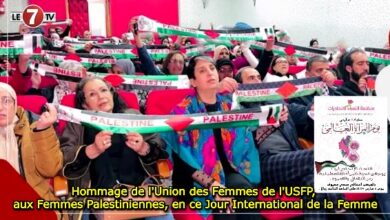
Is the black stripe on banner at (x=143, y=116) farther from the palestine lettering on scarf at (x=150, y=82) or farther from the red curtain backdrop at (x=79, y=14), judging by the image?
the red curtain backdrop at (x=79, y=14)

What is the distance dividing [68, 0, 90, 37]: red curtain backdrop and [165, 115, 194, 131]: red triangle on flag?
5.35 ft

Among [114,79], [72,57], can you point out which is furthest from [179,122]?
[72,57]

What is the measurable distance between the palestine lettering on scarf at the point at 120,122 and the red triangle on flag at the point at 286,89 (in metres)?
0.59

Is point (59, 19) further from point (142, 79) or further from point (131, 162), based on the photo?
point (131, 162)

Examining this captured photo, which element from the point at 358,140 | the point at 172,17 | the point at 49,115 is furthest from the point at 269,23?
the point at 49,115

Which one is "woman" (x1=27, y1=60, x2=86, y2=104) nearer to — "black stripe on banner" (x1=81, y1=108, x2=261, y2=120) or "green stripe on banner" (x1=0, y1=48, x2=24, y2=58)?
"green stripe on banner" (x1=0, y1=48, x2=24, y2=58)

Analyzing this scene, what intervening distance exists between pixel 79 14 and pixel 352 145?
223 centimetres

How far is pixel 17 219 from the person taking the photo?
1763mm

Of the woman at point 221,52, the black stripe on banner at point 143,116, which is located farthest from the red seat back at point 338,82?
the woman at point 221,52

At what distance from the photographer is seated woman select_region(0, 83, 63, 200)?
168 cm

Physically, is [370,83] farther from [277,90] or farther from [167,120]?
[167,120]

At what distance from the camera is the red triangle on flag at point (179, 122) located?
188 cm

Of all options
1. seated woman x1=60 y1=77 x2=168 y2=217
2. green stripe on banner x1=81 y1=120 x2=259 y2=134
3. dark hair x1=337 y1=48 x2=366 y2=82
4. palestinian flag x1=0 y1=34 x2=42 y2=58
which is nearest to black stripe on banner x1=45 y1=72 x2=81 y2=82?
palestinian flag x1=0 y1=34 x2=42 y2=58

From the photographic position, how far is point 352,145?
6.17 ft
